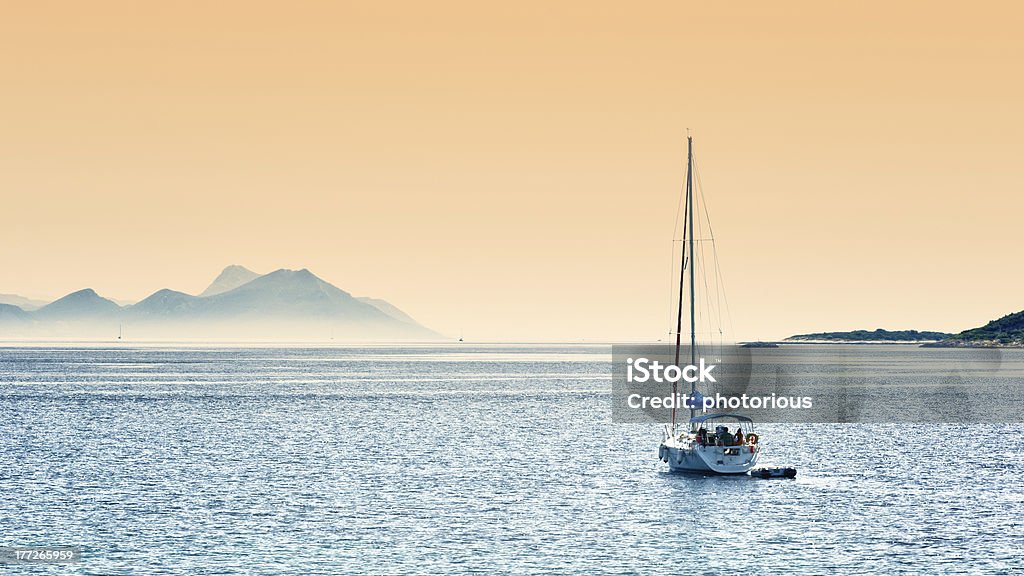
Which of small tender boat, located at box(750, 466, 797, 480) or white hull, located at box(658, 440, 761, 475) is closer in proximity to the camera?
white hull, located at box(658, 440, 761, 475)

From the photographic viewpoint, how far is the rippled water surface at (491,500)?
2196 inches

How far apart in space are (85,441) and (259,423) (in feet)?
84.4

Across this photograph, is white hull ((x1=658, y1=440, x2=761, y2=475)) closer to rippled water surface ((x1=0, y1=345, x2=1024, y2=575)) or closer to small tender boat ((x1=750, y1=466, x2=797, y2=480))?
small tender boat ((x1=750, y1=466, x2=797, y2=480))

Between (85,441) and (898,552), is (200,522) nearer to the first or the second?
(898,552)

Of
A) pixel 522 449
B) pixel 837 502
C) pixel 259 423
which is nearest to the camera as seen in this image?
pixel 837 502

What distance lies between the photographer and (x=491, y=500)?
2822 inches

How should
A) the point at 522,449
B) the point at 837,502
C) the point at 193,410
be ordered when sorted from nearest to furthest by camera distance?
1. the point at 837,502
2. the point at 522,449
3. the point at 193,410

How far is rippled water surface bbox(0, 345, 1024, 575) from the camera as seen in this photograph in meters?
55.8

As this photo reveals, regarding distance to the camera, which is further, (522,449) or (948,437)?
(948,437)

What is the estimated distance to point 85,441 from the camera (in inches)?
4112

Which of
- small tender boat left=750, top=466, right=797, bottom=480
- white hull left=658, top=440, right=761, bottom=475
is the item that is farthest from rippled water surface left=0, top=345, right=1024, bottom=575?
small tender boat left=750, top=466, right=797, bottom=480

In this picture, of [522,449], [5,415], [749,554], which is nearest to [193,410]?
[5,415]

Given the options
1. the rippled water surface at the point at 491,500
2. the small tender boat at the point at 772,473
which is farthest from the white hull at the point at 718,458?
the rippled water surface at the point at 491,500

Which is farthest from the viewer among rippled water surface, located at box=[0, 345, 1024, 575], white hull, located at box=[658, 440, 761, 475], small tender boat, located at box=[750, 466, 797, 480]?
small tender boat, located at box=[750, 466, 797, 480]
